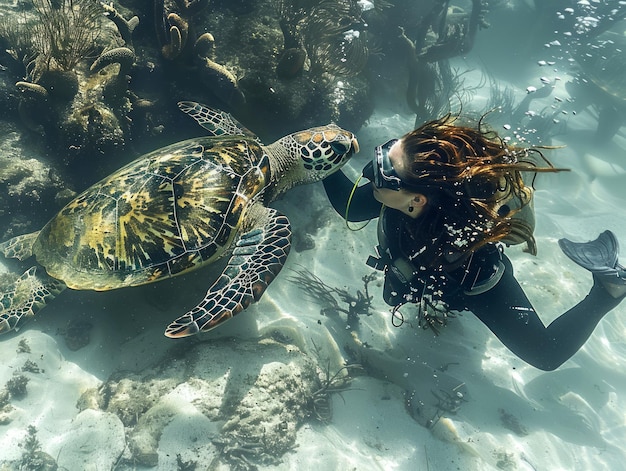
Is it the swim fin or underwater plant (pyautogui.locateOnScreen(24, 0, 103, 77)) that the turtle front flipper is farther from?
the swim fin

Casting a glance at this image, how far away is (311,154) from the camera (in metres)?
3.47

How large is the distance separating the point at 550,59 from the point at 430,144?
1313 cm

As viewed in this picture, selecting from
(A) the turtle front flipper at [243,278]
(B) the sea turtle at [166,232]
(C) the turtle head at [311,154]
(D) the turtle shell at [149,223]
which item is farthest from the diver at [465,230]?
(D) the turtle shell at [149,223]

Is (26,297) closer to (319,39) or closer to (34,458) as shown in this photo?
(34,458)

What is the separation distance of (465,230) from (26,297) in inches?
141

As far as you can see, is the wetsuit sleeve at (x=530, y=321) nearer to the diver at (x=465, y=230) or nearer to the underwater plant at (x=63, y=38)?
the diver at (x=465, y=230)

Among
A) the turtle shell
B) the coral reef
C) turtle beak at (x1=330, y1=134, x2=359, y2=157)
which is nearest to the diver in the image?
turtle beak at (x1=330, y1=134, x2=359, y2=157)

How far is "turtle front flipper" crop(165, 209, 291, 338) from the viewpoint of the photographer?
245 cm

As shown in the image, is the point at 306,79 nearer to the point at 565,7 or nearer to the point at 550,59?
the point at 550,59

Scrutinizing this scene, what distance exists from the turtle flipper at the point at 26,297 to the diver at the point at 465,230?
8.81 ft

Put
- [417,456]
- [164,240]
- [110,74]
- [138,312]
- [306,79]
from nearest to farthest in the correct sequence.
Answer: [164,240] → [417,456] → [138,312] → [110,74] → [306,79]

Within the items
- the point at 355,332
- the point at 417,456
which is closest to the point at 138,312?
the point at 355,332

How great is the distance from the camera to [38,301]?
3.18 m

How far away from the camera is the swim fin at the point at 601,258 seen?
11.5 feet
